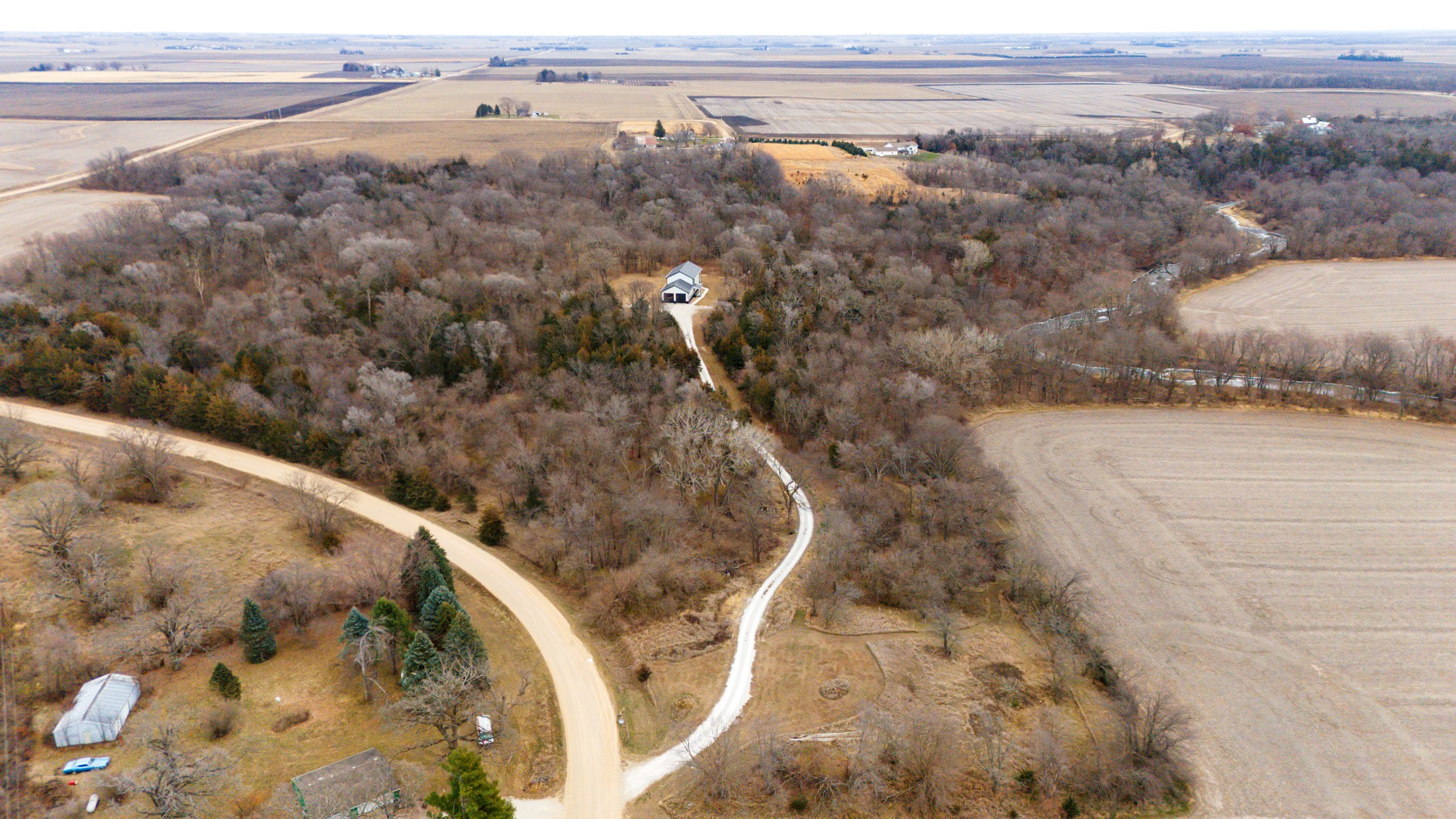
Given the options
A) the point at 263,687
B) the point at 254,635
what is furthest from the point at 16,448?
the point at 263,687

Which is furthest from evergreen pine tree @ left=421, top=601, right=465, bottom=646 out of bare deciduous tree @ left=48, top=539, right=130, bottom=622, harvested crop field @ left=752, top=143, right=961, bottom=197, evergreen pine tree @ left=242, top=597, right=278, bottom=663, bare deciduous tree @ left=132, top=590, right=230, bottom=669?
harvested crop field @ left=752, top=143, right=961, bottom=197

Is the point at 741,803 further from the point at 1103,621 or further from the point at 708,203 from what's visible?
the point at 708,203

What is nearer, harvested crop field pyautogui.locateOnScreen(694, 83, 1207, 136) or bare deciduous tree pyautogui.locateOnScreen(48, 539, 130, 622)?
bare deciduous tree pyautogui.locateOnScreen(48, 539, 130, 622)

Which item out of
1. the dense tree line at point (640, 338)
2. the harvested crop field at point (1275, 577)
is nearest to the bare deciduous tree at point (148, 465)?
the dense tree line at point (640, 338)

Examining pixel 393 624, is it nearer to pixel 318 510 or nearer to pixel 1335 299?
pixel 318 510

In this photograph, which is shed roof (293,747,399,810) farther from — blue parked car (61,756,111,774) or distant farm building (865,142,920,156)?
distant farm building (865,142,920,156)

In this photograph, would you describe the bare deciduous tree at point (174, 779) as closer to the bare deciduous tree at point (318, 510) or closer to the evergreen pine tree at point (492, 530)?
the bare deciduous tree at point (318, 510)
